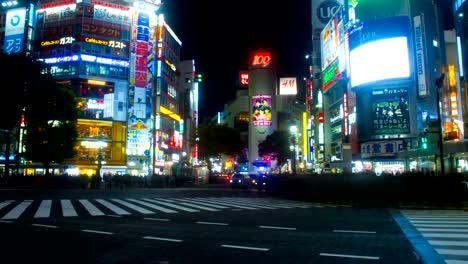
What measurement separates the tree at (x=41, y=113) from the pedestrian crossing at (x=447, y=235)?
3676 cm

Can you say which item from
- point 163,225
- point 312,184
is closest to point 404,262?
point 163,225

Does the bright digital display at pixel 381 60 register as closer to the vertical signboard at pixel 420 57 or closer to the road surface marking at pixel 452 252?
the vertical signboard at pixel 420 57

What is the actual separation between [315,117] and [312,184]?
48.5 m

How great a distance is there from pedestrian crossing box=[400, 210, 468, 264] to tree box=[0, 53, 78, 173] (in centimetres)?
3676

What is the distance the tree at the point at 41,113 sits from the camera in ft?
123

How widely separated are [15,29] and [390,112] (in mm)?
51435

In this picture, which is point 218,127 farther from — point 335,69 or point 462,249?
point 462,249

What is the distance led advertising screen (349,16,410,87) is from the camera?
40.6 metres

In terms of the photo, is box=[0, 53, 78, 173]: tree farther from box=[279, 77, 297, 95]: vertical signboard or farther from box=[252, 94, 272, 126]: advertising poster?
box=[279, 77, 297, 95]: vertical signboard

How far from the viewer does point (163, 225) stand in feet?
36.4

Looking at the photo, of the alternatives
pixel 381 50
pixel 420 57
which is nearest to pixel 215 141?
pixel 381 50

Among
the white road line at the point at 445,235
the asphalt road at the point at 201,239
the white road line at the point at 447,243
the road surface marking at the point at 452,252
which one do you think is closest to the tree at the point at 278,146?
the asphalt road at the point at 201,239

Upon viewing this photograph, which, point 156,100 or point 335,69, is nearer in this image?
point 335,69

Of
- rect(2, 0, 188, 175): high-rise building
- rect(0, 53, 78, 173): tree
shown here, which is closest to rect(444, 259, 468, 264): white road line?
rect(0, 53, 78, 173): tree
